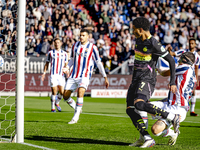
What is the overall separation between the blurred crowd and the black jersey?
12.0 m

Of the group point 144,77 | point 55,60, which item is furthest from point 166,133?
point 55,60

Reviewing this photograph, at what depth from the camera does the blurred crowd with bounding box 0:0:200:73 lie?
18.5 metres

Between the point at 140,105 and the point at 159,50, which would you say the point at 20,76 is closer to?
the point at 140,105

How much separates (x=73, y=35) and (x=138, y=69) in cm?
1450

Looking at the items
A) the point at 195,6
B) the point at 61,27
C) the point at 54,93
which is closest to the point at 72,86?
the point at 54,93

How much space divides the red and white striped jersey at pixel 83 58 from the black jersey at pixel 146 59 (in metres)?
3.17

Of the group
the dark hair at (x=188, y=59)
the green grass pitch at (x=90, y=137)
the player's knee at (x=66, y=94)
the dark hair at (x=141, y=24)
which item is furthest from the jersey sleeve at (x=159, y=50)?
the player's knee at (x=66, y=94)

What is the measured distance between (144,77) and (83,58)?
11.3ft

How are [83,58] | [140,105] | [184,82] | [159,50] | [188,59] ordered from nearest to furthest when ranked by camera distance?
[140,105] → [159,50] → [184,82] → [188,59] → [83,58]

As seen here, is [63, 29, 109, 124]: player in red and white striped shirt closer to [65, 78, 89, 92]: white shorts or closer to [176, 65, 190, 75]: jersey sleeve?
[65, 78, 89, 92]: white shorts

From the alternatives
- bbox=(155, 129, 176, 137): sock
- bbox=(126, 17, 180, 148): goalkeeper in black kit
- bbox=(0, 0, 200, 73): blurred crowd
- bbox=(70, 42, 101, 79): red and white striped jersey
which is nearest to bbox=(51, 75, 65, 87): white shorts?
bbox=(70, 42, 101, 79): red and white striped jersey

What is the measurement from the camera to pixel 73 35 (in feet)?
63.3

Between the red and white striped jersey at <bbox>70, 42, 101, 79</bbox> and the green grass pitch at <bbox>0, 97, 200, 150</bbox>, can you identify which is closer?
the green grass pitch at <bbox>0, 97, 200, 150</bbox>

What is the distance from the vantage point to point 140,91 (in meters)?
4.93
